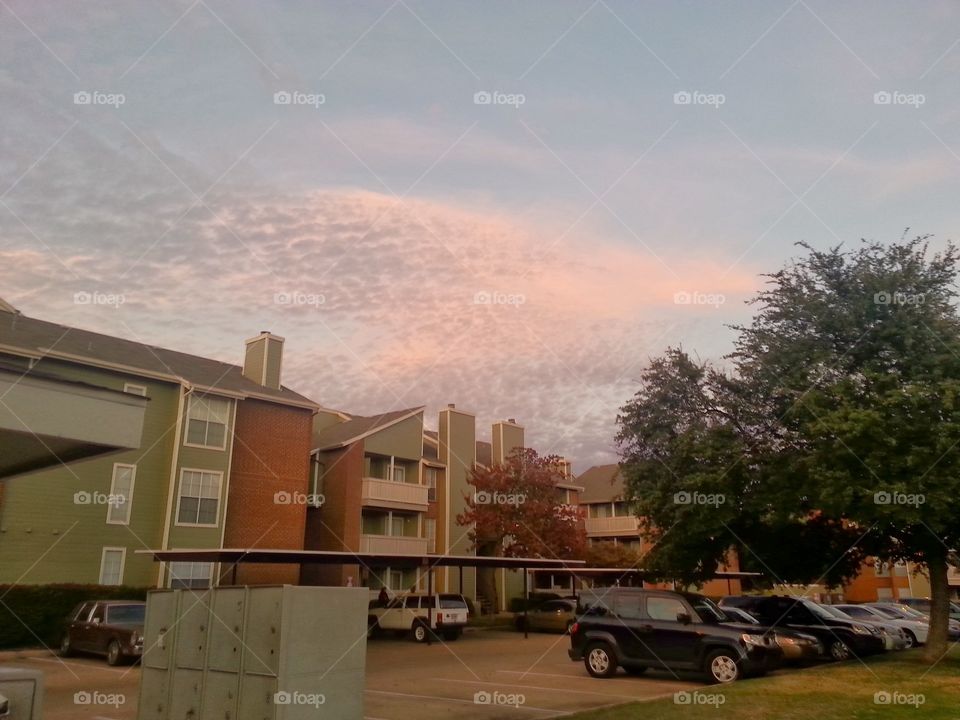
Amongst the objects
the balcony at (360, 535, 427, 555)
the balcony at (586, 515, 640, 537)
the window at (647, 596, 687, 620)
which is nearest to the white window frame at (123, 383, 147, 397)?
the balcony at (360, 535, 427, 555)

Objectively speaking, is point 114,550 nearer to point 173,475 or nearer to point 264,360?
point 173,475

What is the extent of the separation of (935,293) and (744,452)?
6.35 meters

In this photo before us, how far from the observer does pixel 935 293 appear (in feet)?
64.8

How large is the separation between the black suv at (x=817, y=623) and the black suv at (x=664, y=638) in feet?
17.4

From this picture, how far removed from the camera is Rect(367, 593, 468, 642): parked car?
29.2 m

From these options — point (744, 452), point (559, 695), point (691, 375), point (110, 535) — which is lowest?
point (559, 695)

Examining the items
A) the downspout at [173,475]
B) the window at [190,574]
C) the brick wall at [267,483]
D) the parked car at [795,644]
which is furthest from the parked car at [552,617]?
the parked car at [795,644]

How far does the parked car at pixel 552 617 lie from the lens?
35.6 meters

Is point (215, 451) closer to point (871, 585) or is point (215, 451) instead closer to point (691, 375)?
point (691, 375)

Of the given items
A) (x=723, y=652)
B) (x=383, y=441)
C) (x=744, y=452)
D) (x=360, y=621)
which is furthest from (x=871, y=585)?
A: (x=360, y=621)

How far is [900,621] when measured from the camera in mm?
26812

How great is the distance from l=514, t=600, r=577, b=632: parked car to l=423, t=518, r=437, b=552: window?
26.2 feet

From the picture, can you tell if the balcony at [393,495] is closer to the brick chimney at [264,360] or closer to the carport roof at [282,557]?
the brick chimney at [264,360]

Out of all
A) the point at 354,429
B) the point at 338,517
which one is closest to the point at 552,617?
the point at 338,517
